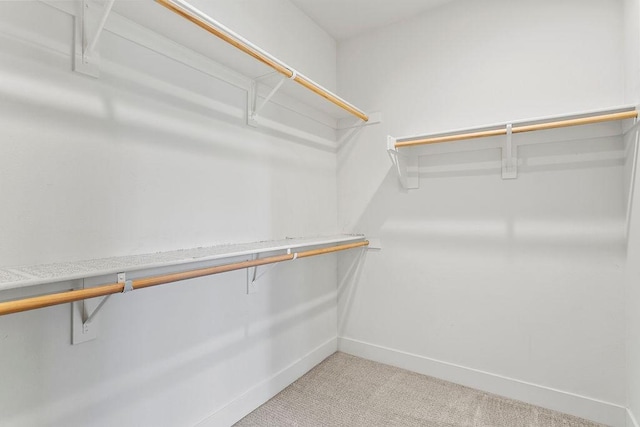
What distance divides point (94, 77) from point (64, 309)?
0.81 metres

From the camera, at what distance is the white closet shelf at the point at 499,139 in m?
1.54

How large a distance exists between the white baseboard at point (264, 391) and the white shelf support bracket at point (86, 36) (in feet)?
5.07

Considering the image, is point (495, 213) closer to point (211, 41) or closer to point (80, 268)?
point (211, 41)

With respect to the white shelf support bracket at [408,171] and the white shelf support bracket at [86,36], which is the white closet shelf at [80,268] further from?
the white shelf support bracket at [408,171]

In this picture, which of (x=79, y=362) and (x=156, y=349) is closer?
(x=79, y=362)

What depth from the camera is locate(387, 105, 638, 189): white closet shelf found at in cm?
154

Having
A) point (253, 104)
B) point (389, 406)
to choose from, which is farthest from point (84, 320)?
point (389, 406)

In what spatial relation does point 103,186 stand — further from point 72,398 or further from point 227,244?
point 72,398

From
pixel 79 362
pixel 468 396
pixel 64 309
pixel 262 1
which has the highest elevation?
pixel 262 1

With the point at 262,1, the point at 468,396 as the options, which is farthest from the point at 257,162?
the point at 468,396

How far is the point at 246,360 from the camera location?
173 centimetres

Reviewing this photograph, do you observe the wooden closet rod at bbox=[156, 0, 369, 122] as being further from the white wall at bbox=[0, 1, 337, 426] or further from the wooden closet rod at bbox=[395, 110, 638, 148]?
the wooden closet rod at bbox=[395, 110, 638, 148]

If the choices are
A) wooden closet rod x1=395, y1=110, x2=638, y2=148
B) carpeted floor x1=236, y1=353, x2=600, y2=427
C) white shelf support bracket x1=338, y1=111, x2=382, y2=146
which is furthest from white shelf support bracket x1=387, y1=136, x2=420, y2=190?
carpeted floor x1=236, y1=353, x2=600, y2=427

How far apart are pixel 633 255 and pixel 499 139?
85 centimetres
